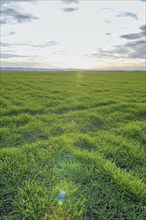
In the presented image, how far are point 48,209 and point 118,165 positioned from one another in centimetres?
204

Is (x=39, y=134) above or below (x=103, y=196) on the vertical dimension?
above

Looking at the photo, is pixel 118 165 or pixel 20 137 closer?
pixel 118 165

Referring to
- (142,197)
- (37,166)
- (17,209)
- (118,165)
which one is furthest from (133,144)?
(17,209)

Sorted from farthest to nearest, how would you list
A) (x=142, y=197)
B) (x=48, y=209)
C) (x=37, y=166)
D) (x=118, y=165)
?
(x=118, y=165) < (x=37, y=166) < (x=142, y=197) < (x=48, y=209)

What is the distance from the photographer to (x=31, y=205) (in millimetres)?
3033

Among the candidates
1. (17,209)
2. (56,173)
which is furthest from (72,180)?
(17,209)

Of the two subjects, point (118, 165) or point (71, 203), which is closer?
point (71, 203)

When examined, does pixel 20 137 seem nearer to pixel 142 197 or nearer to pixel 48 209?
pixel 48 209

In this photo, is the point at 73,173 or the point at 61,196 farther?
the point at 73,173

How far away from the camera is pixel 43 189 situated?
3406mm

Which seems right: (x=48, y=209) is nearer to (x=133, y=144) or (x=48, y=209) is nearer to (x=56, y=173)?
(x=56, y=173)

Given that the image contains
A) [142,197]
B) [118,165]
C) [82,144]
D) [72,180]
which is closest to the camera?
[142,197]

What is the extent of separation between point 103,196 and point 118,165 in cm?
121

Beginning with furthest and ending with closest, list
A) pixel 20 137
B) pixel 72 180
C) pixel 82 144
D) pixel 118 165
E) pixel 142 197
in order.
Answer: pixel 20 137
pixel 82 144
pixel 118 165
pixel 72 180
pixel 142 197
